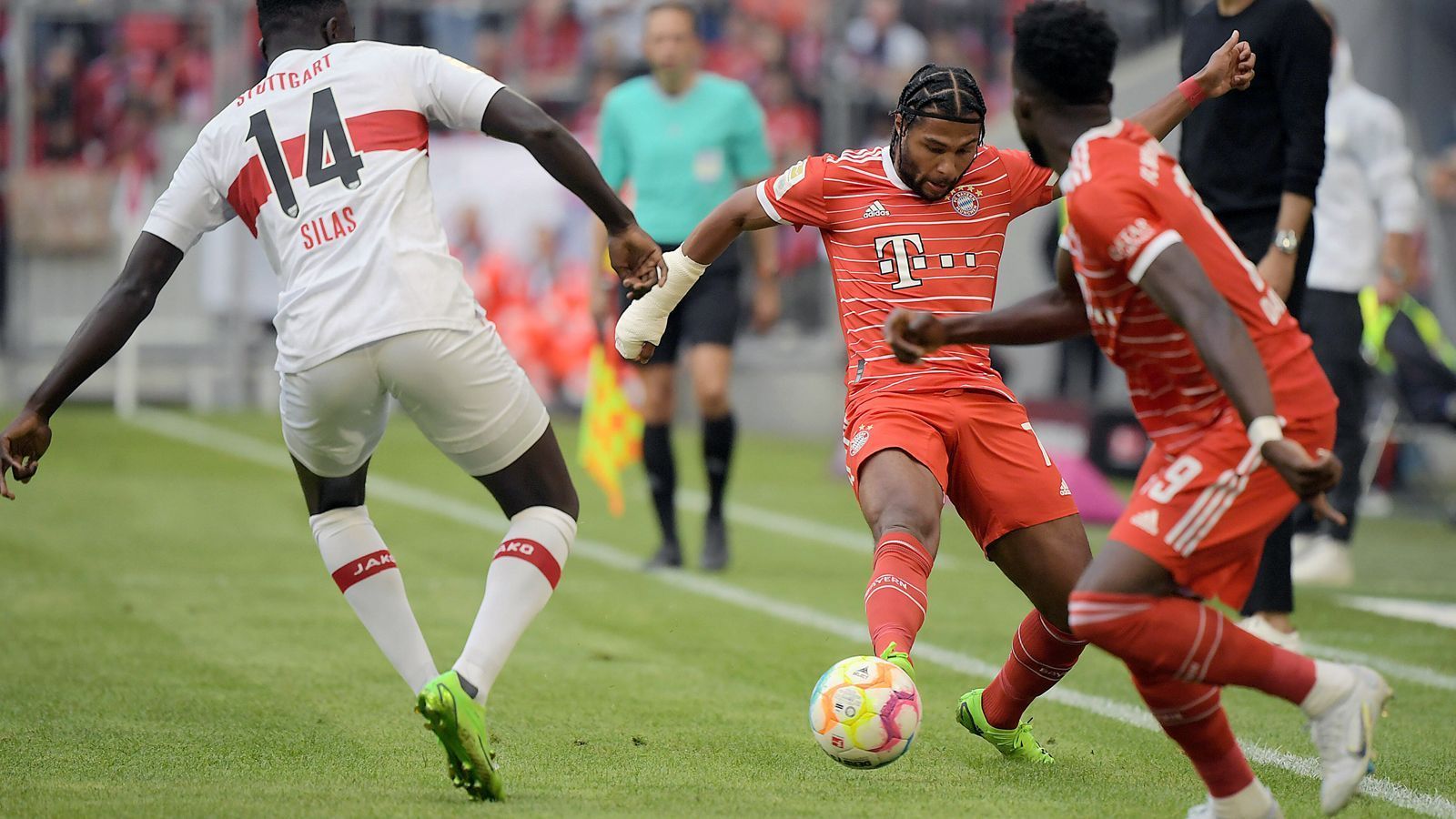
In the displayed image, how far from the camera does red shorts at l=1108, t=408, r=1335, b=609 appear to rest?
3768 mm

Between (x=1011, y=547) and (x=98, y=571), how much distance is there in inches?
203

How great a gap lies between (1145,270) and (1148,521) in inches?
20.9

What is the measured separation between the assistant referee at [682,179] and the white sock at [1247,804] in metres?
5.03

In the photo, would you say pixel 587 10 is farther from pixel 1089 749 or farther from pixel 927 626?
pixel 1089 749

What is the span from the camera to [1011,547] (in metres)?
4.82

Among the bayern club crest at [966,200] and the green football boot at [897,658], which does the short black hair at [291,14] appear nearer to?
the bayern club crest at [966,200]

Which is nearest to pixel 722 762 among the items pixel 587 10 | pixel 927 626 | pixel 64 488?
pixel 927 626

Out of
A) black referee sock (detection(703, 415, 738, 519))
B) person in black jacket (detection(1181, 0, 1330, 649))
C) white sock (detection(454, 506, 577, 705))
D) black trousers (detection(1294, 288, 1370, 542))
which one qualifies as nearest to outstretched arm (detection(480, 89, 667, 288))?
white sock (detection(454, 506, 577, 705))

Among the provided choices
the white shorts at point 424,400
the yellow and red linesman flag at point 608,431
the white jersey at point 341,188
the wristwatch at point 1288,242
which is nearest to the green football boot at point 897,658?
the white shorts at point 424,400

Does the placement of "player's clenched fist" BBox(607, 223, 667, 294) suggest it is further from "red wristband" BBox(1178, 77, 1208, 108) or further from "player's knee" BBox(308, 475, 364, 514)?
"red wristband" BBox(1178, 77, 1208, 108)

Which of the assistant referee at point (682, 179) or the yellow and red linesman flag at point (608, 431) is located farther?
the yellow and red linesman flag at point (608, 431)

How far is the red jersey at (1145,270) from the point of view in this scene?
3.73 meters

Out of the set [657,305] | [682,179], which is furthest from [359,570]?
[682,179]

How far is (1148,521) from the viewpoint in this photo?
3803 millimetres
